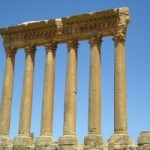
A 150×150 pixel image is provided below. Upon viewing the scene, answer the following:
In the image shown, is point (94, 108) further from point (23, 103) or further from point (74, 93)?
point (23, 103)

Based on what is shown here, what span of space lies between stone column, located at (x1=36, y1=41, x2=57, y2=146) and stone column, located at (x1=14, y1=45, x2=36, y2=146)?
60.6 inches

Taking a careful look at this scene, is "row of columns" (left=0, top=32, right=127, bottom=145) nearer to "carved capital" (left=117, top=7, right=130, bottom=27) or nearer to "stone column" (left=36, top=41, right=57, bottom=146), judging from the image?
"stone column" (left=36, top=41, right=57, bottom=146)

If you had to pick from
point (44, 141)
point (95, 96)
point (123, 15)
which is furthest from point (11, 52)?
point (123, 15)

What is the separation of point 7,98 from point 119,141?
12.0 metres

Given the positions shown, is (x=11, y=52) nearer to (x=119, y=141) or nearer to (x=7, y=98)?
(x=7, y=98)

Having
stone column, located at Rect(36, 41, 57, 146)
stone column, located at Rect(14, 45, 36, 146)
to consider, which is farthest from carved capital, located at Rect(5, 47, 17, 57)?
stone column, located at Rect(36, 41, 57, 146)

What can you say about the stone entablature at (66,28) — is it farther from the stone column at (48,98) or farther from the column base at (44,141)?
the column base at (44,141)

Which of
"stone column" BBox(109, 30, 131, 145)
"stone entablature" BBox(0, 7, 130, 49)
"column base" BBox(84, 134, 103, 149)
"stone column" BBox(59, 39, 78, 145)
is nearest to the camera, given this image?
"stone column" BBox(109, 30, 131, 145)

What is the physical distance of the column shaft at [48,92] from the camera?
33094 millimetres

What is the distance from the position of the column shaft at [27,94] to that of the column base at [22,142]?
0.58m

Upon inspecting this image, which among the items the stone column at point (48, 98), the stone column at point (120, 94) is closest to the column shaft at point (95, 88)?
the stone column at point (120, 94)

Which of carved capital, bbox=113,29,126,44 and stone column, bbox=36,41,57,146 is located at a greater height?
carved capital, bbox=113,29,126,44

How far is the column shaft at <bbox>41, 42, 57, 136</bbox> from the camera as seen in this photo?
3309 centimetres

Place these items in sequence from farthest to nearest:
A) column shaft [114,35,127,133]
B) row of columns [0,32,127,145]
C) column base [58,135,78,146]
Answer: column base [58,135,78,146] < row of columns [0,32,127,145] < column shaft [114,35,127,133]
